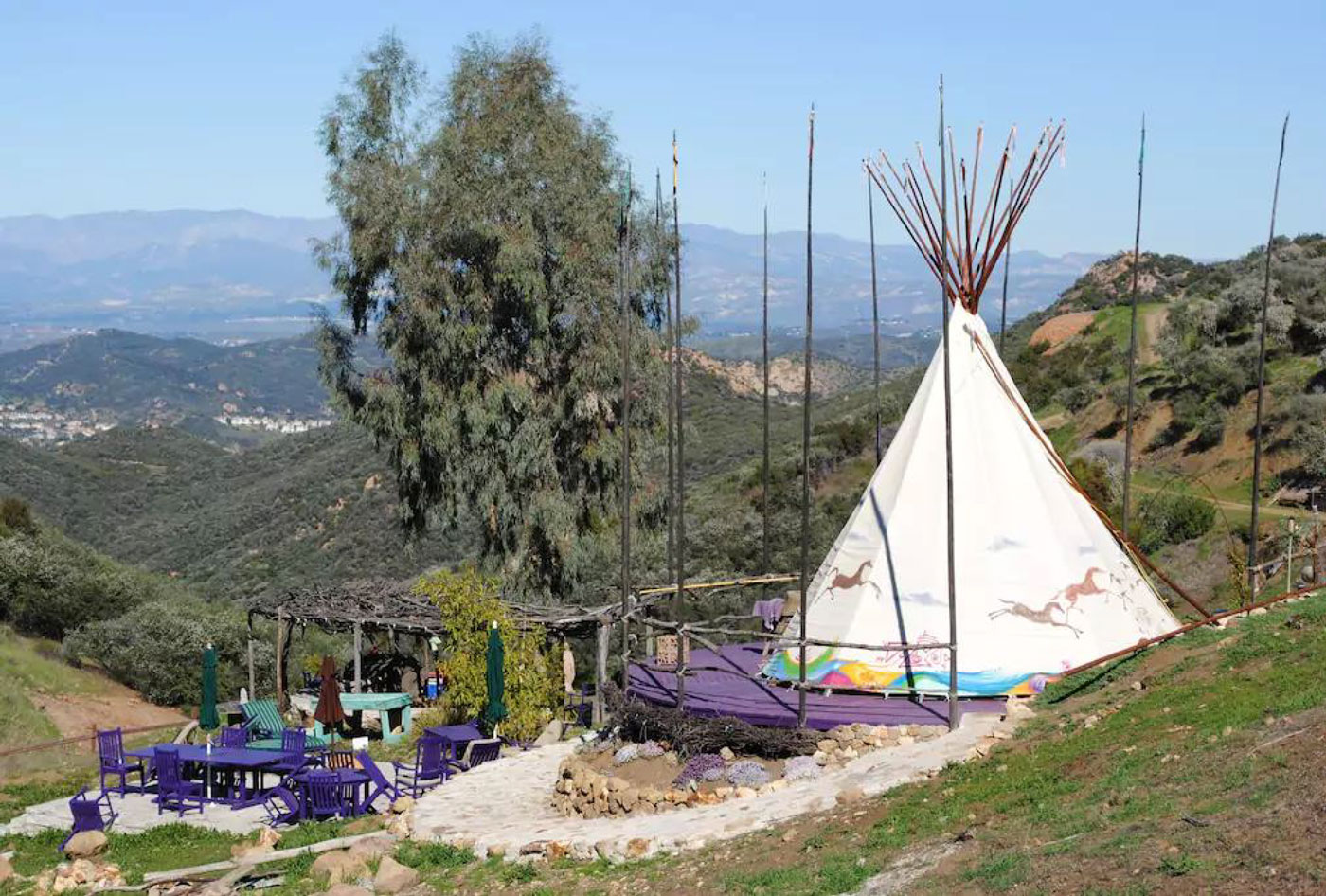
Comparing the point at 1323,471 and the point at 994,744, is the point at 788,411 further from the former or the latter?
the point at 994,744

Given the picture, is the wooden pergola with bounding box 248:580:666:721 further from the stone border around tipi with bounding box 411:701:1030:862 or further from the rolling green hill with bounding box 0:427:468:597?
the rolling green hill with bounding box 0:427:468:597

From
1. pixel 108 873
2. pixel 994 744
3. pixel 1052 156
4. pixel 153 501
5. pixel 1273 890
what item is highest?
pixel 1052 156

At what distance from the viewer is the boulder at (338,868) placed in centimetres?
1355

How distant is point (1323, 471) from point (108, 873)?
1059 inches

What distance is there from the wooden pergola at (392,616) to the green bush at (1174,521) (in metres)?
12.1

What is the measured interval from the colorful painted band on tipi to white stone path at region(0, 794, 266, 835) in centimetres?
630

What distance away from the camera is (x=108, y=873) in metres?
14.5

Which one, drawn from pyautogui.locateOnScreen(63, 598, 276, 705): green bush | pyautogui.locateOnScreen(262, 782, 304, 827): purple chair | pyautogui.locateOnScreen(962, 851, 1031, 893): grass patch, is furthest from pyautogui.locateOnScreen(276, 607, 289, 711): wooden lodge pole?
pyautogui.locateOnScreen(962, 851, 1031, 893): grass patch

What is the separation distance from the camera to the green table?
69.0 feet

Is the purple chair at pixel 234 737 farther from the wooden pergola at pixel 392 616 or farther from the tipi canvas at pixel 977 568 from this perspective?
the tipi canvas at pixel 977 568

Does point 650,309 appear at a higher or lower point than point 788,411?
higher

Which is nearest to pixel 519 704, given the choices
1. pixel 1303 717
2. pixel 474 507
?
pixel 474 507

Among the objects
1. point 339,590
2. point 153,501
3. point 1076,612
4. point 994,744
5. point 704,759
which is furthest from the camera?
point 153,501

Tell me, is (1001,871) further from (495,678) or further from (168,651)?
(168,651)
